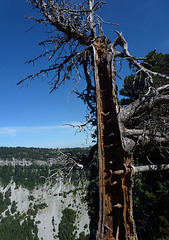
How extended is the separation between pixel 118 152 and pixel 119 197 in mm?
771

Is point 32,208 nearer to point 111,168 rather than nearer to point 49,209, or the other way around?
point 49,209

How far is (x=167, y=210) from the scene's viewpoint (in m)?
7.00

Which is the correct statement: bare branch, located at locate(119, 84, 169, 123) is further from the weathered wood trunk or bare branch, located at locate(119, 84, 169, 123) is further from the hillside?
the hillside

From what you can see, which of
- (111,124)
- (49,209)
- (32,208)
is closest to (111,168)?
(111,124)

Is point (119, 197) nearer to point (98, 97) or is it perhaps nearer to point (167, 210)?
point (98, 97)

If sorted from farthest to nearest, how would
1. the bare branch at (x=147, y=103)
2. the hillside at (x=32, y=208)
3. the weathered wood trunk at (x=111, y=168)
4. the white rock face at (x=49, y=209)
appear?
1. the white rock face at (x=49, y=209)
2. the hillside at (x=32, y=208)
3. the bare branch at (x=147, y=103)
4. the weathered wood trunk at (x=111, y=168)

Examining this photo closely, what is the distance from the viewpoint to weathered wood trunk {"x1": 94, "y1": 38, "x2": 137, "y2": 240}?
8.66ft

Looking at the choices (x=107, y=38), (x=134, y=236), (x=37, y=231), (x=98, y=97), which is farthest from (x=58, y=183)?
(x=37, y=231)

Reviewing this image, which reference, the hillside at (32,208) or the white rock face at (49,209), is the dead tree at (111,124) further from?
the white rock face at (49,209)

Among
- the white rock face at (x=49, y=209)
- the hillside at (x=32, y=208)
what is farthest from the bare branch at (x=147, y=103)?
the white rock face at (x=49, y=209)

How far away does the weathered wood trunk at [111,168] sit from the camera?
2.64 meters

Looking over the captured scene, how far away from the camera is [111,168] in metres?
2.98

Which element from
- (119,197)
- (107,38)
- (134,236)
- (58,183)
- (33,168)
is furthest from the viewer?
(33,168)

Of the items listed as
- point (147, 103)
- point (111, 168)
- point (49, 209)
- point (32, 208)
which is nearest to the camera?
point (111, 168)
